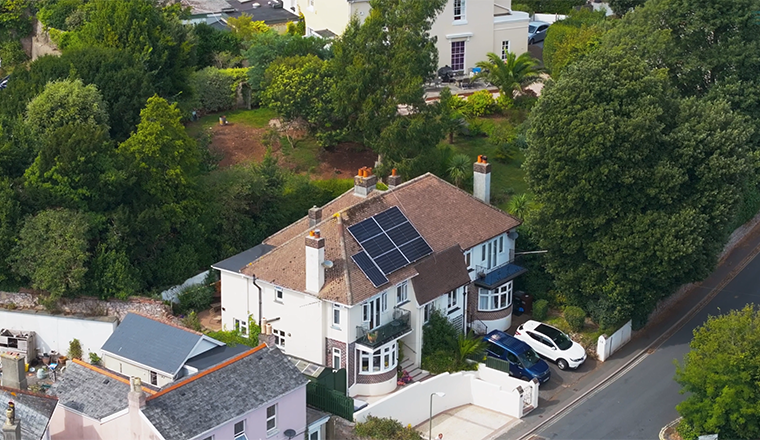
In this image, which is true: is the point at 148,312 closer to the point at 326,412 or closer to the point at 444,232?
the point at 326,412

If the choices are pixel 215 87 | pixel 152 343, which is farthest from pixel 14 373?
pixel 215 87

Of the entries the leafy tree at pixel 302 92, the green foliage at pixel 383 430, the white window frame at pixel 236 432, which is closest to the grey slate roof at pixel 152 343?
the white window frame at pixel 236 432

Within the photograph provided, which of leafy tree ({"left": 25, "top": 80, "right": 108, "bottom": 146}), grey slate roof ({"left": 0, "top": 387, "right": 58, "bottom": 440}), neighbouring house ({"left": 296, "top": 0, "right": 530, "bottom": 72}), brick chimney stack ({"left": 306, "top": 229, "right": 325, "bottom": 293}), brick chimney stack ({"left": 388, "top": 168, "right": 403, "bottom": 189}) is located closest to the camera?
grey slate roof ({"left": 0, "top": 387, "right": 58, "bottom": 440})

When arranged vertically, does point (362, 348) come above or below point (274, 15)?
below

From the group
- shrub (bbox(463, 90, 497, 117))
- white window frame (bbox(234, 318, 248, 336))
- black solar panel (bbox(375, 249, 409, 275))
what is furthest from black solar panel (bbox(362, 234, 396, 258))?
shrub (bbox(463, 90, 497, 117))

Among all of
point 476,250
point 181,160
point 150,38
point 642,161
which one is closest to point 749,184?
point 642,161

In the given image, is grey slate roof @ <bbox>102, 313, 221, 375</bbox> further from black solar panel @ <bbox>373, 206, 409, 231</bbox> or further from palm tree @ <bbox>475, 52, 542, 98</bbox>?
palm tree @ <bbox>475, 52, 542, 98</bbox>

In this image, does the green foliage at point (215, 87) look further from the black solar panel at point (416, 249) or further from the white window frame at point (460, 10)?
the black solar panel at point (416, 249)
